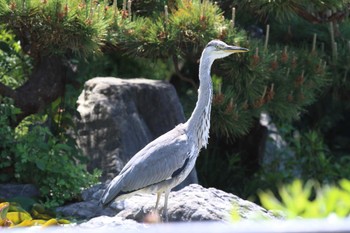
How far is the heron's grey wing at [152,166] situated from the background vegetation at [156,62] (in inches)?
39.4

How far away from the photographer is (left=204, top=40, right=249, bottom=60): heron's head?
21.2 feet

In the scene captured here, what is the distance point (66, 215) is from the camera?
695 cm

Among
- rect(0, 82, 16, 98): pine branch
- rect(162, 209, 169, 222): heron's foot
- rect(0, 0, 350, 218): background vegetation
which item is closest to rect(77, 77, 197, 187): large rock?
rect(0, 0, 350, 218): background vegetation

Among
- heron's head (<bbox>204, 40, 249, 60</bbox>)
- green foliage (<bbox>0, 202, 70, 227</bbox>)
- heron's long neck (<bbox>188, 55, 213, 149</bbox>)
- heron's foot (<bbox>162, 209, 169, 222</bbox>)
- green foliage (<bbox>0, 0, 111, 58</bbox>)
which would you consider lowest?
green foliage (<bbox>0, 202, 70, 227</bbox>)

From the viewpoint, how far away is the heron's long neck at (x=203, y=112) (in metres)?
6.47

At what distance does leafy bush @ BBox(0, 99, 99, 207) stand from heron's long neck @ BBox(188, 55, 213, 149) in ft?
3.71

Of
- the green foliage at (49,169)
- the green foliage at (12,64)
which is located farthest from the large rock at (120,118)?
the green foliage at (12,64)

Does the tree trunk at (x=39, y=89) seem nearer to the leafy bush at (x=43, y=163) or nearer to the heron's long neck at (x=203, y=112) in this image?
the leafy bush at (x=43, y=163)

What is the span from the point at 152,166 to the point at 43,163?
1380 mm

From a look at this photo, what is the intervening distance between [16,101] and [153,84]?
1.25 meters

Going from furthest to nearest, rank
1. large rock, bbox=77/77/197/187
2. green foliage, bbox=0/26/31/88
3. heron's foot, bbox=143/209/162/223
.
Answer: green foliage, bbox=0/26/31/88, large rock, bbox=77/77/197/187, heron's foot, bbox=143/209/162/223

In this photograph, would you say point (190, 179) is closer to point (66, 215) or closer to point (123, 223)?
point (66, 215)

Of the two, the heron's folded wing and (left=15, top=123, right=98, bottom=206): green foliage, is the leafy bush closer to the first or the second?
(left=15, top=123, right=98, bottom=206): green foliage

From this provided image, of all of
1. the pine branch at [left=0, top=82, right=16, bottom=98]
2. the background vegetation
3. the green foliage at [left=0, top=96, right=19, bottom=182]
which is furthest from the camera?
the pine branch at [left=0, top=82, right=16, bottom=98]
